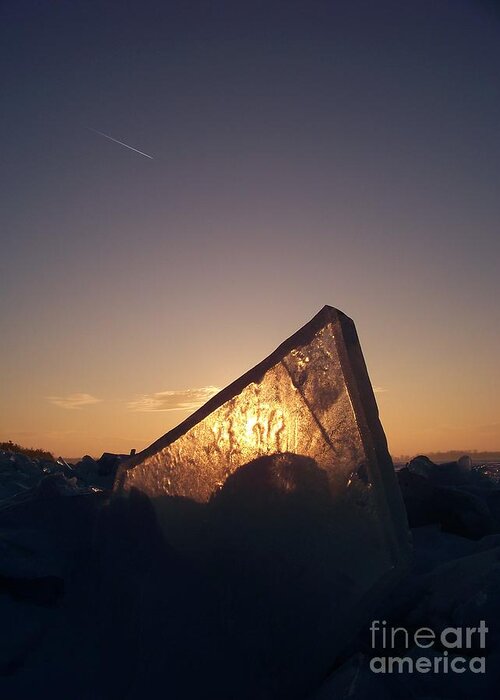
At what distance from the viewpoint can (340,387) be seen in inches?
77.1

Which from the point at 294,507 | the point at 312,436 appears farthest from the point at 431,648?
the point at 312,436

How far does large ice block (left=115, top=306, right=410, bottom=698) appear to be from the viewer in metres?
1.82

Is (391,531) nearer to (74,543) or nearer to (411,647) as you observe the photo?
(411,647)

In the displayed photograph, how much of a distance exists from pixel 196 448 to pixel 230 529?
1.24 ft

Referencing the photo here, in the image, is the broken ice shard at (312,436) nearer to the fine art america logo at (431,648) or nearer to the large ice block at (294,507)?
the large ice block at (294,507)

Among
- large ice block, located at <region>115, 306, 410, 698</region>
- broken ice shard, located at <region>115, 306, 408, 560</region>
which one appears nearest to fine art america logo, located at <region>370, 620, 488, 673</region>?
large ice block, located at <region>115, 306, 410, 698</region>

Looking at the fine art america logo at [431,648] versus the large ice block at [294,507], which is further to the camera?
the large ice block at [294,507]

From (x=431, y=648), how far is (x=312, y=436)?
30.8 inches

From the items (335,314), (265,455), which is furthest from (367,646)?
(335,314)

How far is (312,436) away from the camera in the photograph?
78.0 inches

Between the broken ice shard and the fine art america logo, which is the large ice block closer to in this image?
the broken ice shard

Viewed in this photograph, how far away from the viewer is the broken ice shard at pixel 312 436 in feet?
5.91

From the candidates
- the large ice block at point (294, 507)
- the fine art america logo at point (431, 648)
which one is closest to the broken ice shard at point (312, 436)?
the large ice block at point (294, 507)

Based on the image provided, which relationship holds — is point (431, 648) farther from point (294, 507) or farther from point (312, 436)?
point (312, 436)
